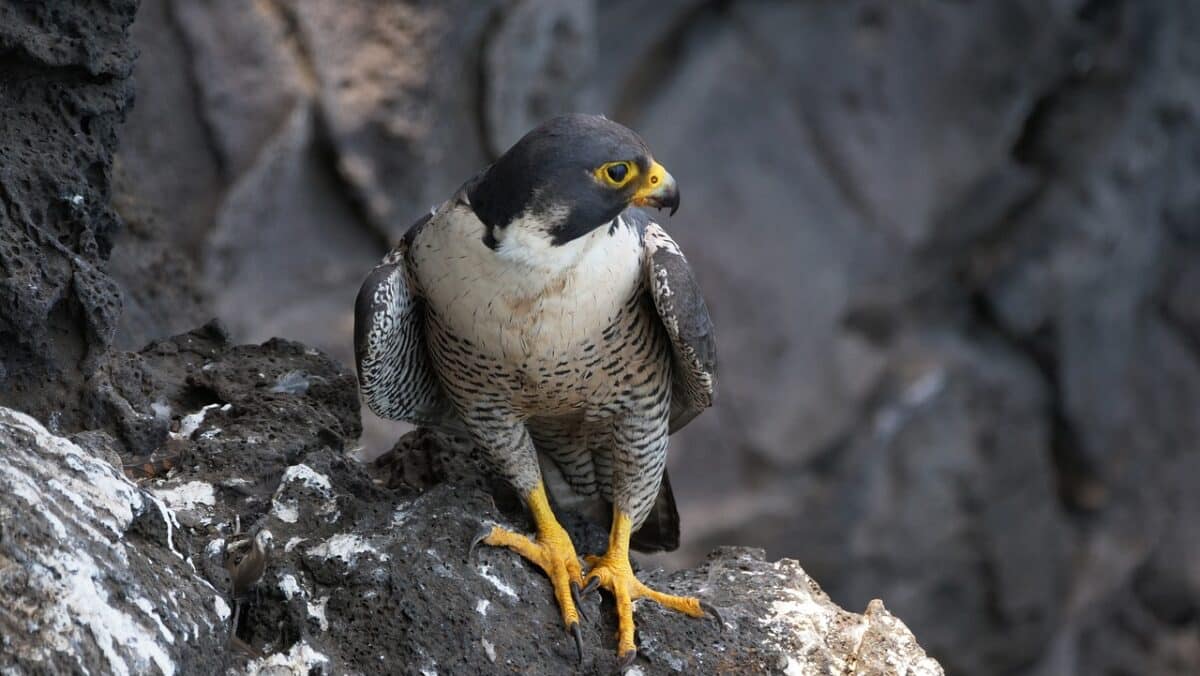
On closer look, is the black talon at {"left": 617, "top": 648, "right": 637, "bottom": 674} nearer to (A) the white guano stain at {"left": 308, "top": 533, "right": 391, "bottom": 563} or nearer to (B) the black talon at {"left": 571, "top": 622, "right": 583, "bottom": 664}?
(B) the black talon at {"left": 571, "top": 622, "right": 583, "bottom": 664}

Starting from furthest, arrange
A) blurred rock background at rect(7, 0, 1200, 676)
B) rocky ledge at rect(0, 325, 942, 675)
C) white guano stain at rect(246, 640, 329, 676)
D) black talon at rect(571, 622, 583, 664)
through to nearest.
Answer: blurred rock background at rect(7, 0, 1200, 676), black talon at rect(571, 622, 583, 664), white guano stain at rect(246, 640, 329, 676), rocky ledge at rect(0, 325, 942, 675)

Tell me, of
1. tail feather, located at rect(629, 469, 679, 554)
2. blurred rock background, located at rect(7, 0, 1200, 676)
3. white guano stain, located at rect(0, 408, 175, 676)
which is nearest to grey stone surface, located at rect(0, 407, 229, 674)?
white guano stain, located at rect(0, 408, 175, 676)

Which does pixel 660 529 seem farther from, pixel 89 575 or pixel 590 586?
pixel 89 575

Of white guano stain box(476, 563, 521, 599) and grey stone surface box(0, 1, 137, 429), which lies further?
white guano stain box(476, 563, 521, 599)

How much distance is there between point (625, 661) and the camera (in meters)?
2.72

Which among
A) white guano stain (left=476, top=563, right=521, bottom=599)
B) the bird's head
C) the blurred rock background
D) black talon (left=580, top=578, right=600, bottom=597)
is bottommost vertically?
white guano stain (left=476, top=563, right=521, bottom=599)

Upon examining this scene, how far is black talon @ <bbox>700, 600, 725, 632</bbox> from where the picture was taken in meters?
2.84

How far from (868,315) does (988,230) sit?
937 millimetres

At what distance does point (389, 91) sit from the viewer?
5723 millimetres

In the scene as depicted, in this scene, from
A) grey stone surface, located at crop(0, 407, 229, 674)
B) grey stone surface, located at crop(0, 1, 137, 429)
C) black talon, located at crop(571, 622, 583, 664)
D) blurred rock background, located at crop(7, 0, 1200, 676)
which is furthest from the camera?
blurred rock background, located at crop(7, 0, 1200, 676)

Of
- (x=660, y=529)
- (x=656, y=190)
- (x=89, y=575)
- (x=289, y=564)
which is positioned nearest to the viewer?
(x=89, y=575)

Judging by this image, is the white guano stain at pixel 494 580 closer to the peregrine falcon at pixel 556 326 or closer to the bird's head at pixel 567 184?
the peregrine falcon at pixel 556 326

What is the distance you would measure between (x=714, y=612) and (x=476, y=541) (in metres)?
0.57

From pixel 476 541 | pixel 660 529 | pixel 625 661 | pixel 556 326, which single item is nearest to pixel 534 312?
pixel 556 326
